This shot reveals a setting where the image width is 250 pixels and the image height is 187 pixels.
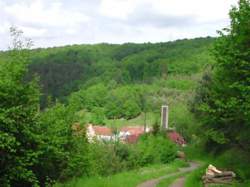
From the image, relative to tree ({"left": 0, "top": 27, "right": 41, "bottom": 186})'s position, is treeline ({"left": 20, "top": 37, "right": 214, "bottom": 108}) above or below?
above

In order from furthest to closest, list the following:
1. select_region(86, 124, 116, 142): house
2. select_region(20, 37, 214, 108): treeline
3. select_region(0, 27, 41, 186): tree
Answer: select_region(20, 37, 214, 108): treeline
select_region(86, 124, 116, 142): house
select_region(0, 27, 41, 186): tree

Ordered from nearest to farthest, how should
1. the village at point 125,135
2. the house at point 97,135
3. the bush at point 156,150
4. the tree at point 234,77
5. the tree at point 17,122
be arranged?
the tree at point 17,122, the tree at point 234,77, the house at point 97,135, the village at point 125,135, the bush at point 156,150

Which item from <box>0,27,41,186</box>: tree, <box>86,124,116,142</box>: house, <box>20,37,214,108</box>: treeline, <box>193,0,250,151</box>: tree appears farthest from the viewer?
<box>20,37,214,108</box>: treeline

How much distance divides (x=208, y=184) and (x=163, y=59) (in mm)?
138579

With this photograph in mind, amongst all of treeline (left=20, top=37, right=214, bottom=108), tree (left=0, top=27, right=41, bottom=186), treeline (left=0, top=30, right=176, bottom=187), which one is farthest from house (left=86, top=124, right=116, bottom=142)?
treeline (left=20, top=37, right=214, bottom=108)

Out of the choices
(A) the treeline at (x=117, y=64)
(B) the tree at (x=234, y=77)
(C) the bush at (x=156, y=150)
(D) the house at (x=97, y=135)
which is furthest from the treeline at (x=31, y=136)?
(A) the treeline at (x=117, y=64)

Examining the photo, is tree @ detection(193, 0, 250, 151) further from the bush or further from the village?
the bush

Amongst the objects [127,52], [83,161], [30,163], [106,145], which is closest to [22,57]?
[30,163]

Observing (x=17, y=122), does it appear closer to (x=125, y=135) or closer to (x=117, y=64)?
(x=125, y=135)

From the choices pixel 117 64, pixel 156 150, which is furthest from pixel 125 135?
pixel 117 64

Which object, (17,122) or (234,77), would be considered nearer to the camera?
(17,122)

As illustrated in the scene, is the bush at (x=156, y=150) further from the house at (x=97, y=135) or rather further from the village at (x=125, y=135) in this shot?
the house at (x=97, y=135)

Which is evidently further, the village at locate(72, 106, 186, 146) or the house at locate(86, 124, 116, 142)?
the village at locate(72, 106, 186, 146)

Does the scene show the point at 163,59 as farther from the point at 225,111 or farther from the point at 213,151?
A: the point at 225,111
